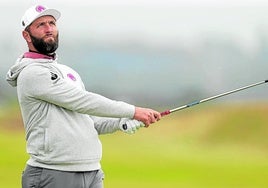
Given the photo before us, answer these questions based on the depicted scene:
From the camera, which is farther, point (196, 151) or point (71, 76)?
point (196, 151)

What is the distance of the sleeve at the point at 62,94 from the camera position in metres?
2.18

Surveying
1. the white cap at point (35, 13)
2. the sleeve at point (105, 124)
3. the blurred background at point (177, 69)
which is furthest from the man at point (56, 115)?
the blurred background at point (177, 69)

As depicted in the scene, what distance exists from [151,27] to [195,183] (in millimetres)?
797

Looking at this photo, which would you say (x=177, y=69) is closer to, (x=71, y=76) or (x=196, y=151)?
(x=196, y=151)

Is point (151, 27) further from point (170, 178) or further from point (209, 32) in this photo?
point (170, 178)

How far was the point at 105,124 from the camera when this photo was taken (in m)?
2.42

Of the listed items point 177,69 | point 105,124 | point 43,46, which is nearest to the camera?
point 43,46

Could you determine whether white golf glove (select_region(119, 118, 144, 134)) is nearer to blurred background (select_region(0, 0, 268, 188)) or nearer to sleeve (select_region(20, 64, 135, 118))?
sleeve (select_region(20, 64, 135, 118))

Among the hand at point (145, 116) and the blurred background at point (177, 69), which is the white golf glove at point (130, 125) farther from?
the blurred background at point (177, 69)

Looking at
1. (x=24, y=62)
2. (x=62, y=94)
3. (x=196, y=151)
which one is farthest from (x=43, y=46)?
(x=196, y=151)

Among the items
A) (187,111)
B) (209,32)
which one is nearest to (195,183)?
(187,111)

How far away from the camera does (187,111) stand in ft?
11.7

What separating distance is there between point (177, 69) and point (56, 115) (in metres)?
1.43

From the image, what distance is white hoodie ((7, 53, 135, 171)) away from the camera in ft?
7.18
